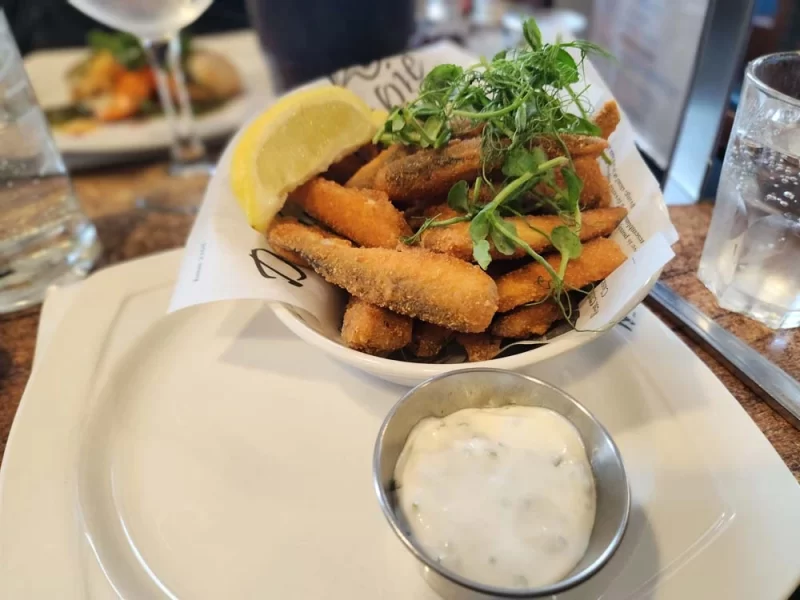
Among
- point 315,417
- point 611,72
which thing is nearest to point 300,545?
point 315,417

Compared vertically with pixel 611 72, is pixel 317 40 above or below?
above

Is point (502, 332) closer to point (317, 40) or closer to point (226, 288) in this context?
point (226, 288)

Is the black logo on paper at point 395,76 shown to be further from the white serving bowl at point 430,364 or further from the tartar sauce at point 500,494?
the tartar sauce at point 500,494

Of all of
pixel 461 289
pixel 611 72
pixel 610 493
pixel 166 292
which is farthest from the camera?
pixel 611 72

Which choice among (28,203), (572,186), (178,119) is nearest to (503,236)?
(572,186)

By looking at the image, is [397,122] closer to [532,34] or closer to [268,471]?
[532,34]

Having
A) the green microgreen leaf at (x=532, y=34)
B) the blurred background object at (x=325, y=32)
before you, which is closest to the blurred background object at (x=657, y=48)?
the blurred background object at (x=325, y=32)

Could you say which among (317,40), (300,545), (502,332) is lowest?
(300,545)
